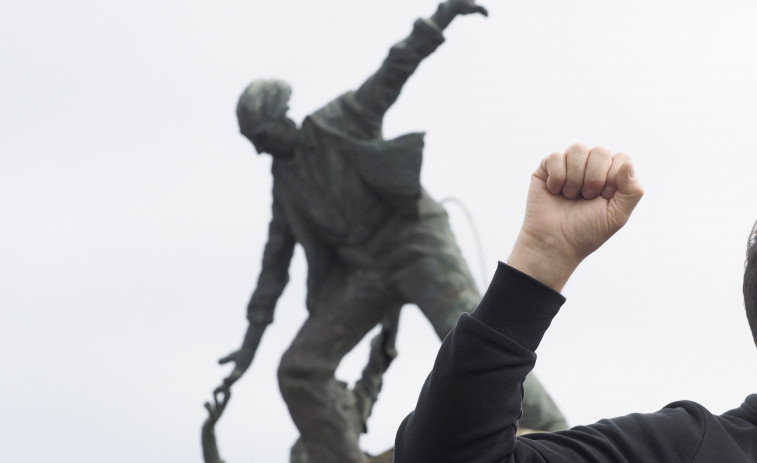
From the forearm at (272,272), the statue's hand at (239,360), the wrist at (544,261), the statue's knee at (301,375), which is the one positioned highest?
the forearm at (272,272)

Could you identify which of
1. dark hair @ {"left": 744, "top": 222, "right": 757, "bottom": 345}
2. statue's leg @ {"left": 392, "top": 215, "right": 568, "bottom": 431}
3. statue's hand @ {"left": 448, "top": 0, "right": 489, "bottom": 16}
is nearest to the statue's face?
statue's leg @ {"left": 392, "top": 215, "right": 568, "bottom": 431}

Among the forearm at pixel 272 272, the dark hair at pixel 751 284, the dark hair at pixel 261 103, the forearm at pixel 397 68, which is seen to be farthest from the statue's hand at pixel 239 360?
the dark hair at pixel 751 284

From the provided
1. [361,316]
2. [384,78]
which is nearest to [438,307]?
[361,316]

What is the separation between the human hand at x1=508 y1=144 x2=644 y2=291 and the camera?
136cm

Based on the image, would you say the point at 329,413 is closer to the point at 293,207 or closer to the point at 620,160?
the point at 293,207

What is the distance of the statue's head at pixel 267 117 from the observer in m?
7.08

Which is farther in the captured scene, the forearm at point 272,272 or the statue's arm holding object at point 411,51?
the forearm at point 272,272

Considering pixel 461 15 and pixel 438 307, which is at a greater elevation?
pixel 461 15

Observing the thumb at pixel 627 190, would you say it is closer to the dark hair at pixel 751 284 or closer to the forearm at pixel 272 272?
the dark hair at pixel 751 284

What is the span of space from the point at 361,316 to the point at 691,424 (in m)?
6.03

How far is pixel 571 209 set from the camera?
1404mm

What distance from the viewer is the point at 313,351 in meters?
7.40

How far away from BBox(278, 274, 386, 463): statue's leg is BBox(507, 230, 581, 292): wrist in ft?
19.4

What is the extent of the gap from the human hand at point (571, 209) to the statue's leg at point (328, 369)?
5.91 metres
